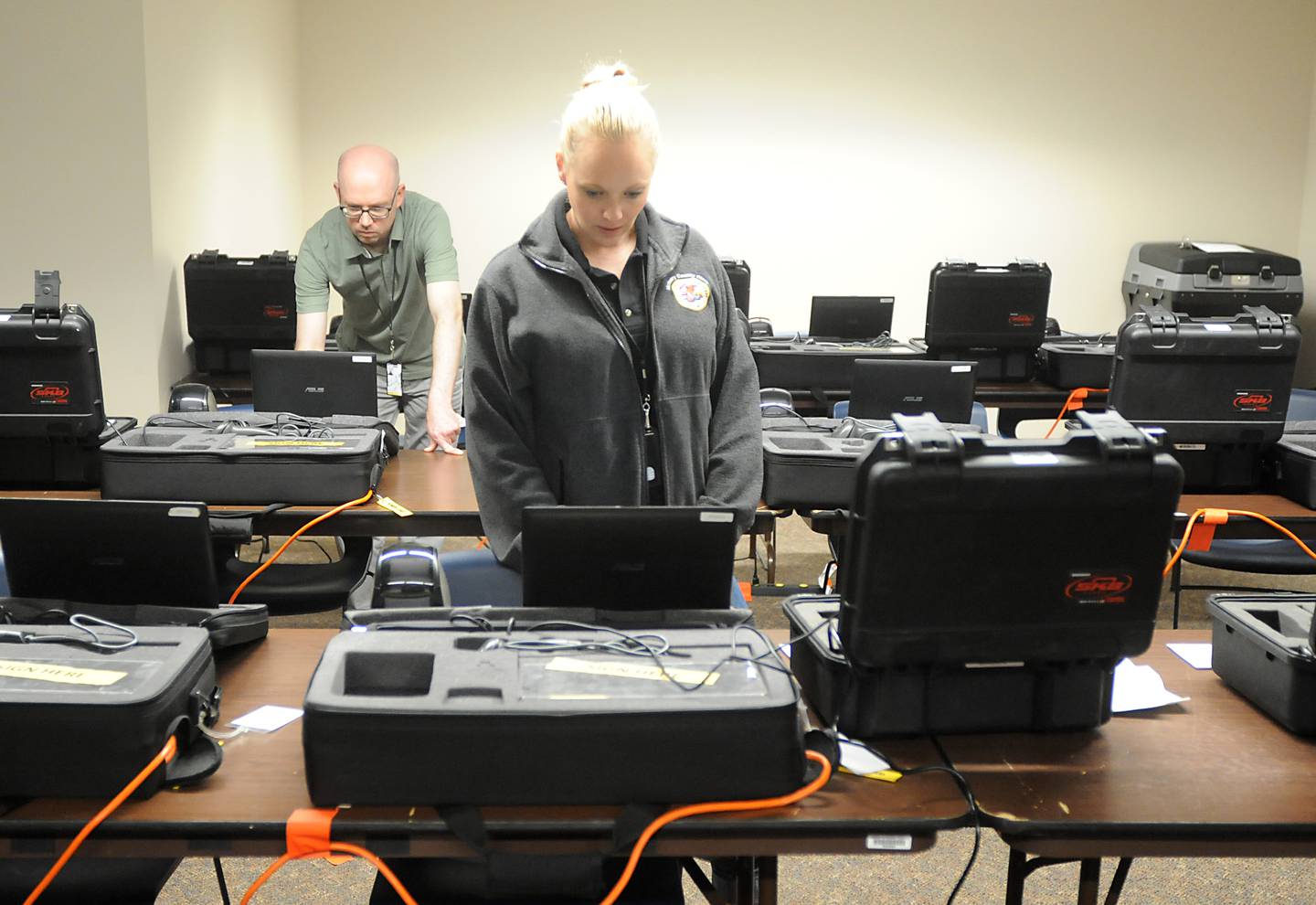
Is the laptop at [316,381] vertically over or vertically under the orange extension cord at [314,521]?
over

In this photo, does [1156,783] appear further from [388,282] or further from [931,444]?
[388,282]

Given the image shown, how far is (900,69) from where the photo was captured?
6496mm

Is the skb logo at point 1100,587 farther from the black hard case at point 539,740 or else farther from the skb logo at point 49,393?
the skb logo at point 49,393

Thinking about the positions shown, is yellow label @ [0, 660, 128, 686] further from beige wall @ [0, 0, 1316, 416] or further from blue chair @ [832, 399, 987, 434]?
beige wall @ [0, 0, 1316, 416]

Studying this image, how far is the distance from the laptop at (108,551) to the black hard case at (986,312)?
10.2ft

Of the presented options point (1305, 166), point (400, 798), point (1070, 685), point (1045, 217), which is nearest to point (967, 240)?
point (1045, 217)

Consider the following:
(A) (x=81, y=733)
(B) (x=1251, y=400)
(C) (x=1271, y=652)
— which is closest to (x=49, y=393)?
(A) (x=81, y=733)

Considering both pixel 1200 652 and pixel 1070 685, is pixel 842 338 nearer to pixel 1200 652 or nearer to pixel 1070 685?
pixel 1200 652

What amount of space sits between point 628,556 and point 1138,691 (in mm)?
721

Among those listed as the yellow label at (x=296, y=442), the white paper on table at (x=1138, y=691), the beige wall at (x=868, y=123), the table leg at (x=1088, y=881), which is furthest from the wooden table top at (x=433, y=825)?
the beige wall at (x=868, y=123)

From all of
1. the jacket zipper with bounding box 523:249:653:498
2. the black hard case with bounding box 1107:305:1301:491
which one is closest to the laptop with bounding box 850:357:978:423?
the black hard case with bounding box 1107:305:1301:491

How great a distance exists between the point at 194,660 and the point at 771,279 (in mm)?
5460

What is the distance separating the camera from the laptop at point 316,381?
10.3 feet

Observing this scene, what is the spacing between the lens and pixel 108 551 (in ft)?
6.04
